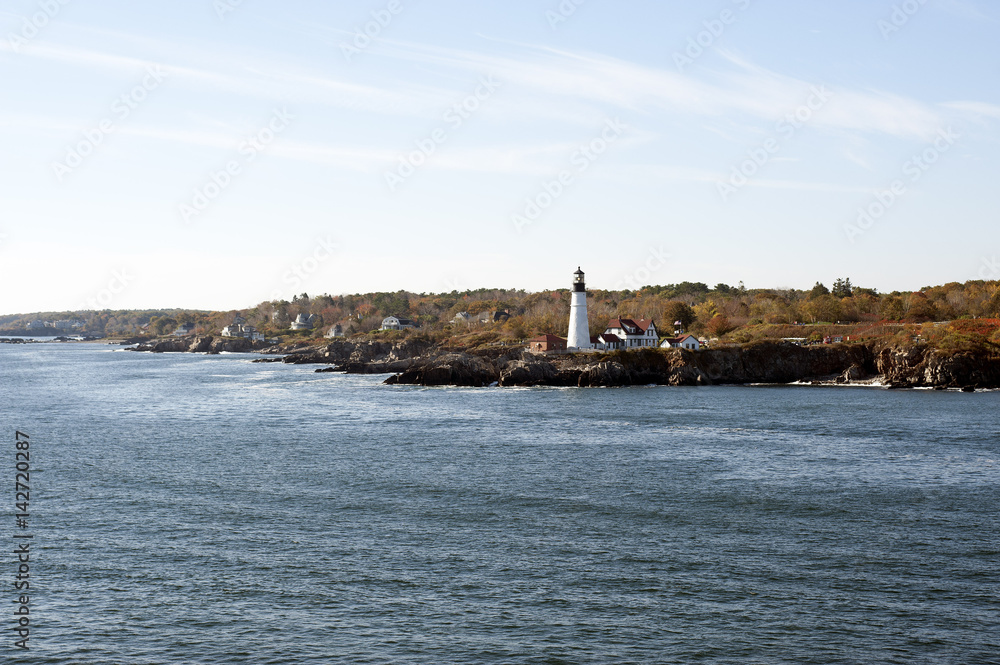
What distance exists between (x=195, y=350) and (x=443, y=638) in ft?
620

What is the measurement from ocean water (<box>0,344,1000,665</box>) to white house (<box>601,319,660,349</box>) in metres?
53.2

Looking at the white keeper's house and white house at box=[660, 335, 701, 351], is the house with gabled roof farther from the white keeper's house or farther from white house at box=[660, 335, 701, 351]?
white house at box=[660, 335, 701, 351]

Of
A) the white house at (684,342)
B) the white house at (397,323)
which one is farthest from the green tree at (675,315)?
the white house at (397,323)

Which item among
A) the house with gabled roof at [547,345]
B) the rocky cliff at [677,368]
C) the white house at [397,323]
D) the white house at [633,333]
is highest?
the white house at [397,323]

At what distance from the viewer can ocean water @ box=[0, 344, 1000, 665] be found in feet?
57.6

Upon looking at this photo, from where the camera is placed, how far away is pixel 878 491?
3145cm

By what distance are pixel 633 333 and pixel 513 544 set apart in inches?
3283

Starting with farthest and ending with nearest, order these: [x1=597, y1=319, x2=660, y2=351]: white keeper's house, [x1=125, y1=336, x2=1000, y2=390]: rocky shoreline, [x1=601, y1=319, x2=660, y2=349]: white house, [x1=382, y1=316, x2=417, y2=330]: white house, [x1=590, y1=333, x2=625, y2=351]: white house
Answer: [x1=382, y1=316, x2=417, y2=330]: white house → [x1=601, y1=319, x2=660, y2=349]: white house → [x1=597, y1=319, x2=660, y2=351]: white keeper's house → [x1=590, y1=333, x2=625, y2=351]: white house → [x1=125, y1=336, x2=1000, y2=390]: rocky shoreline

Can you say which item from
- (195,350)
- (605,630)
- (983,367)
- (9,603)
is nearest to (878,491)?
(605,630)

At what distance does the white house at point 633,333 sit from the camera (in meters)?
104

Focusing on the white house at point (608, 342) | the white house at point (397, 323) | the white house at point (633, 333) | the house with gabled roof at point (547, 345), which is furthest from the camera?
the white house at point (397, 323)

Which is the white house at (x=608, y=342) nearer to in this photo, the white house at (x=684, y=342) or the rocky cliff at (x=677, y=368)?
the white house at (x=684, y=342)

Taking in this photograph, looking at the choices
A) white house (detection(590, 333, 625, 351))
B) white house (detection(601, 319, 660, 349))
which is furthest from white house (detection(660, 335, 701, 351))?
white house (detection(590, 333, 625, 351))

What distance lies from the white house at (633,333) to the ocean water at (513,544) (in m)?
53.2
